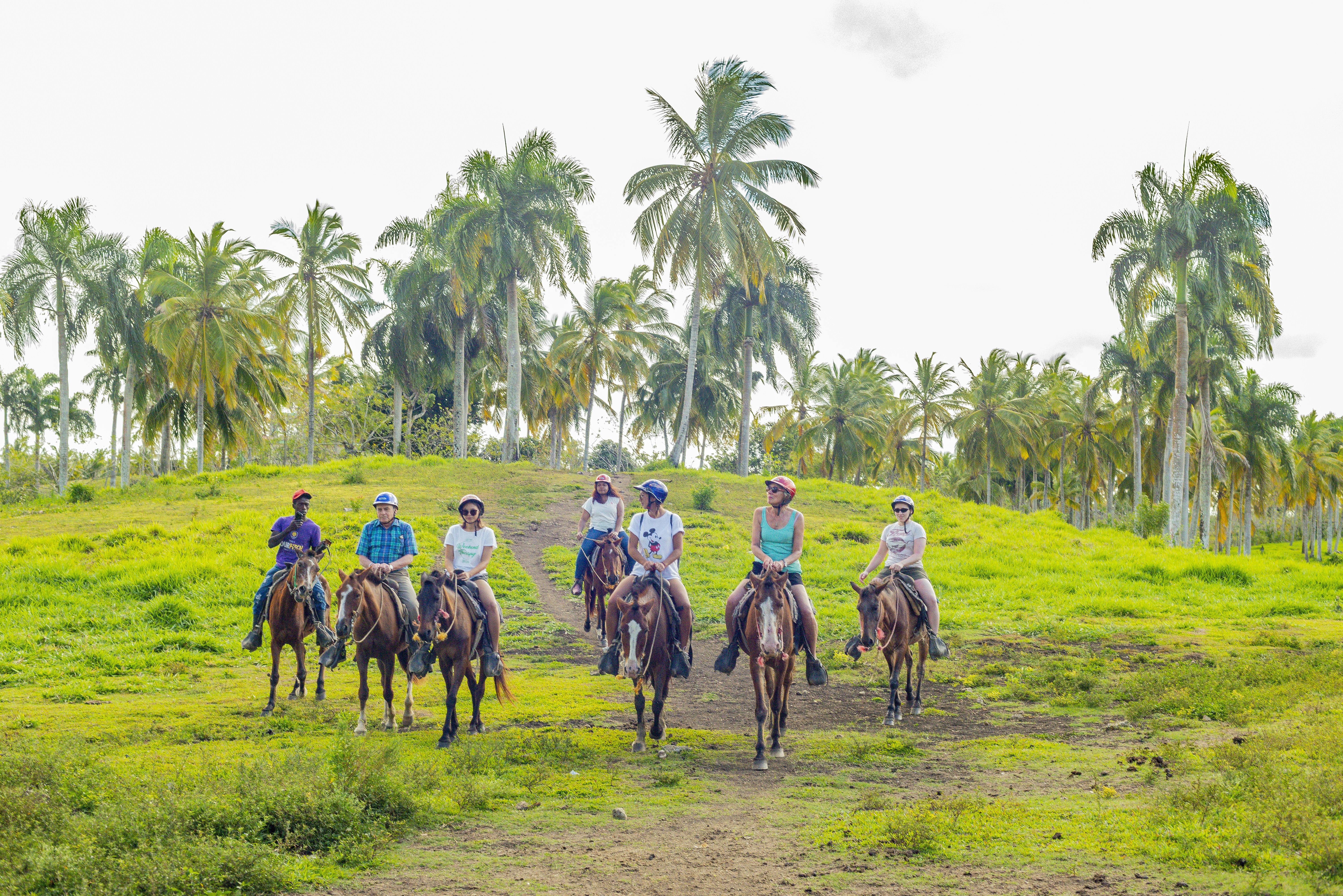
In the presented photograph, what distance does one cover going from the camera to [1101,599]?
20906 mm

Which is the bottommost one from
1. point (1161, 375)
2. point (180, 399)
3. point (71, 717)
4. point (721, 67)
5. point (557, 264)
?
point (71, 717)

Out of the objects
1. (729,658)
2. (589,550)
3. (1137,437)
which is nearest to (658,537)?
(729,658)

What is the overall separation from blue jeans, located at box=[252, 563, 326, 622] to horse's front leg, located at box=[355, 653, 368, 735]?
177 centimetres

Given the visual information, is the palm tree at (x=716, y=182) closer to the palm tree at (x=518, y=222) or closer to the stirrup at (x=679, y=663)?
the palm tree at (x=518, y=222)

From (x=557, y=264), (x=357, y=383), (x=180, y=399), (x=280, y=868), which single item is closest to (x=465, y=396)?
(x=557, y=264)

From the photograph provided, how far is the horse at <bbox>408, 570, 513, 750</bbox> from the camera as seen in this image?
9.27 metres

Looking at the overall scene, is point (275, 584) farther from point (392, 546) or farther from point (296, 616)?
point (392, 546)

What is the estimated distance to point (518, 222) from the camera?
40.1 m

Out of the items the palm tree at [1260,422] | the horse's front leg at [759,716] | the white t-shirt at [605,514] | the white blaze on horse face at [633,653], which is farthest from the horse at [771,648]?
the palm tree at [1260,422]

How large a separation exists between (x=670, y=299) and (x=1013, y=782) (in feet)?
164

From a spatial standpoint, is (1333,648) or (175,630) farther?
(175,630)

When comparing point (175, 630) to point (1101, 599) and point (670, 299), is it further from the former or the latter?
point (670, 299)

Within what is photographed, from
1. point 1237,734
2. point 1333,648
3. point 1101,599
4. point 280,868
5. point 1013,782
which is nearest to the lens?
point 280,868

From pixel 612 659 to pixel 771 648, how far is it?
→ 5.23ft
